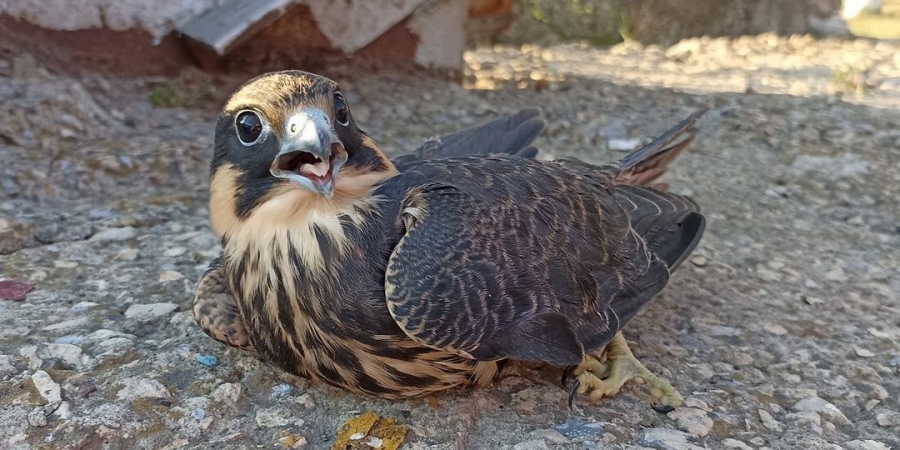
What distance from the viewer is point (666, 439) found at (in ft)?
7.23

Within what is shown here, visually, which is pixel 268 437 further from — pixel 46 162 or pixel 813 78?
pixel 813 78

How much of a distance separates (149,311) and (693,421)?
6.42ft

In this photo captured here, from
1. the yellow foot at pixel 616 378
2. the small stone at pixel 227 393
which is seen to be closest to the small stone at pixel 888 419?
the yellow foot at pixel 616 378

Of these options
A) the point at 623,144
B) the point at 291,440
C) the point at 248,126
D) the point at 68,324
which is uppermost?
the point at 248,126

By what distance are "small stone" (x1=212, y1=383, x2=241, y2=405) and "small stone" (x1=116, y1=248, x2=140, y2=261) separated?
112 cm

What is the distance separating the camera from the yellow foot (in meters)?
2.40

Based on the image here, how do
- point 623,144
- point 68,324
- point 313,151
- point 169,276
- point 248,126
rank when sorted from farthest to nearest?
point 623,144, point 169,276, point 68,324, point 248,126, point 313,151

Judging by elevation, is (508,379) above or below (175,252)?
below

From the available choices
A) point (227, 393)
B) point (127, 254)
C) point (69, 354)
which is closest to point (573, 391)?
point (227, 393)

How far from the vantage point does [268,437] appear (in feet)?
7.07

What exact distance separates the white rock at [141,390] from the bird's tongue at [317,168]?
0.89 meters

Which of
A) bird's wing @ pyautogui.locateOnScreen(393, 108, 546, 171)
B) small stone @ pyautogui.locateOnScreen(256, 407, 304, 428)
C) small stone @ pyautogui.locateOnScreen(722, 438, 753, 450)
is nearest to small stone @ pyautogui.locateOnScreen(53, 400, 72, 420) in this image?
small stone @ pyautogui.locateOnScreen(256, 407, 304, 428)

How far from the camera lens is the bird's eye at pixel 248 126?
79.0 inches

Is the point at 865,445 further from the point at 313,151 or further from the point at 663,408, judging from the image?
the point at 313,151
